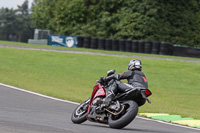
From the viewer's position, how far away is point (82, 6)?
5347cm

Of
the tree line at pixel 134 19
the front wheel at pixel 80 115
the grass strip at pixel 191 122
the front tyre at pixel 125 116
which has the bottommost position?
the grass strip at pixel 191 122

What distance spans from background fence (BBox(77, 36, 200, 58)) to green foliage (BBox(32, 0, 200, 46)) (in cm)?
840

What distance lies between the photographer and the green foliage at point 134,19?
46438mm

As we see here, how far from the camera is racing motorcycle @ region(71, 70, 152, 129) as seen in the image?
26.5 ft

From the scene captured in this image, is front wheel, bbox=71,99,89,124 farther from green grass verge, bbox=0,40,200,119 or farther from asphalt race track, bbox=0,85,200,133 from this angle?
green grass verge, bbox=0,40,200,119

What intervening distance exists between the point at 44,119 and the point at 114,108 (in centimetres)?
171

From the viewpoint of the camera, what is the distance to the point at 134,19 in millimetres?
47125

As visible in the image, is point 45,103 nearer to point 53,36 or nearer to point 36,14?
point 53,36

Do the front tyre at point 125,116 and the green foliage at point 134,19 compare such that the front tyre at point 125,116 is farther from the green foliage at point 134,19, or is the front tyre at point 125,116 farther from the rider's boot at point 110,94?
the green foliage at point 134,19

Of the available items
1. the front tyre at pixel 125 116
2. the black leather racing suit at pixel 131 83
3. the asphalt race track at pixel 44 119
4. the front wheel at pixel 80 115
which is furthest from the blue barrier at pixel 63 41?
the front tyre at pixel 125 116

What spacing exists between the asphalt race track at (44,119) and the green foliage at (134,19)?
32.3 metres

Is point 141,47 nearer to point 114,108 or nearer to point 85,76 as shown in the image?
point 85,76

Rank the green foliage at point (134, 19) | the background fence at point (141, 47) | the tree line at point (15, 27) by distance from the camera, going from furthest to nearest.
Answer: the tree line at point (15, 27) → the green foliage at point (134, 19) → the background fence at point (141, 47)

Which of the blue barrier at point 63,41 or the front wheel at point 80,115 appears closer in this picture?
the front wheel at point 80,115
